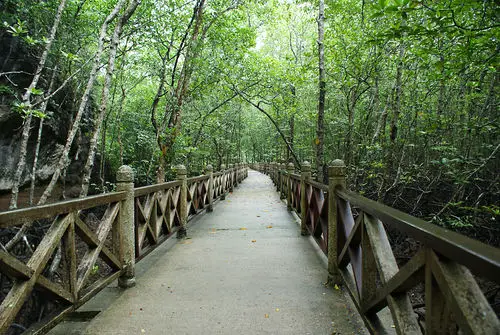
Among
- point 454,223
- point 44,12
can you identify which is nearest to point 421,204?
point 454,223

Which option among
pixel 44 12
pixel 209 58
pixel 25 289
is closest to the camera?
pixel 25 289

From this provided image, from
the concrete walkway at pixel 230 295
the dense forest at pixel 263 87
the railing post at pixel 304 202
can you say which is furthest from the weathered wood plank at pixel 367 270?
the railing post at pixel 304 202

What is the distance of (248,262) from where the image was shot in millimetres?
4547

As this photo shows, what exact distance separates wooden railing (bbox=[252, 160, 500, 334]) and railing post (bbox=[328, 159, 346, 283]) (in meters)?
→ 0.01

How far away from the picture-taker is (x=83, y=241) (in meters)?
3.66

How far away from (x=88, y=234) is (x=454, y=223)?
18.3ft

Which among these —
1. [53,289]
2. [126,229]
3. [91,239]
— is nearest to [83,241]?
[126,229]

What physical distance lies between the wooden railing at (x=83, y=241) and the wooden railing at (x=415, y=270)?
2.38 m

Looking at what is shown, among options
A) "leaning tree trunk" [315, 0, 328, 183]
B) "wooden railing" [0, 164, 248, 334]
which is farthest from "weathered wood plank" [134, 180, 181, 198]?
"leaning tree trunk" [315, 0, 328, 183]

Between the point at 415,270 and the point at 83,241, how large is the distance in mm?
3622

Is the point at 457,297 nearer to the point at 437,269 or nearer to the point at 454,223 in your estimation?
the point at 437,269

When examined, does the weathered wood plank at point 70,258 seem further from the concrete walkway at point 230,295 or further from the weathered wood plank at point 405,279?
the weathered wood plank at point 405,279

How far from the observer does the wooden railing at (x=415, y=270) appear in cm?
114

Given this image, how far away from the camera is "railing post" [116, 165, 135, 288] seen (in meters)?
3.57
